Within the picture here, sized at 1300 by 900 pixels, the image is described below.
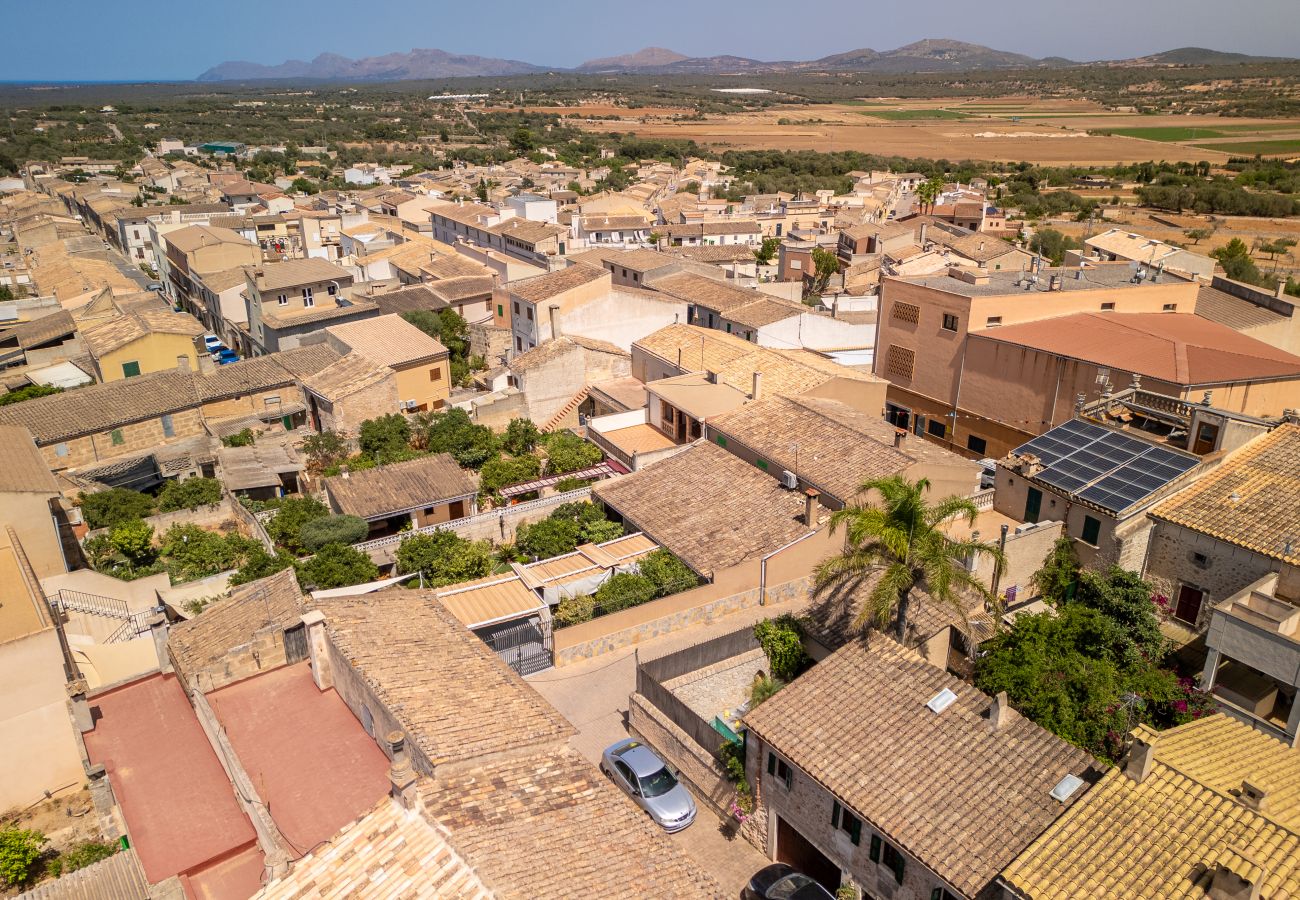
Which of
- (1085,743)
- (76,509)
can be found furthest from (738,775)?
(76,509)

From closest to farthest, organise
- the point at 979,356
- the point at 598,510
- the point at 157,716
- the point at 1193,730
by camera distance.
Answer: the point at 1193,730
the point at 157,716
the point at 598,510
the point at 979,356

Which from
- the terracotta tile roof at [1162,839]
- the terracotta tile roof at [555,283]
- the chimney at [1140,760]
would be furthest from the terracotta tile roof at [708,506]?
the terracotta tile roof at [555,283]

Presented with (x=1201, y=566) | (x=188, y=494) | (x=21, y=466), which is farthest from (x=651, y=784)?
(x=21, y=466)

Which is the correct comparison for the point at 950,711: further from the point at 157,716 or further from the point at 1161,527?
the point at 157,716

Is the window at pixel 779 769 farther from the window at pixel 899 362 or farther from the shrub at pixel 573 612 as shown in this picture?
the window at pixel 899 362

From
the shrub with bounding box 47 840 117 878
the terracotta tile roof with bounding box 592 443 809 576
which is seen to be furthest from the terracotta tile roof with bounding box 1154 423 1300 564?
the shrub with bounding box 47 840 117 878

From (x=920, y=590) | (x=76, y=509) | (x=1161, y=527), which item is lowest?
(x=76, y=509)

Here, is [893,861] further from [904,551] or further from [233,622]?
[233,622]

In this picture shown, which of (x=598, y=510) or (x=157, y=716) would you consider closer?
(x=157, y=716)
